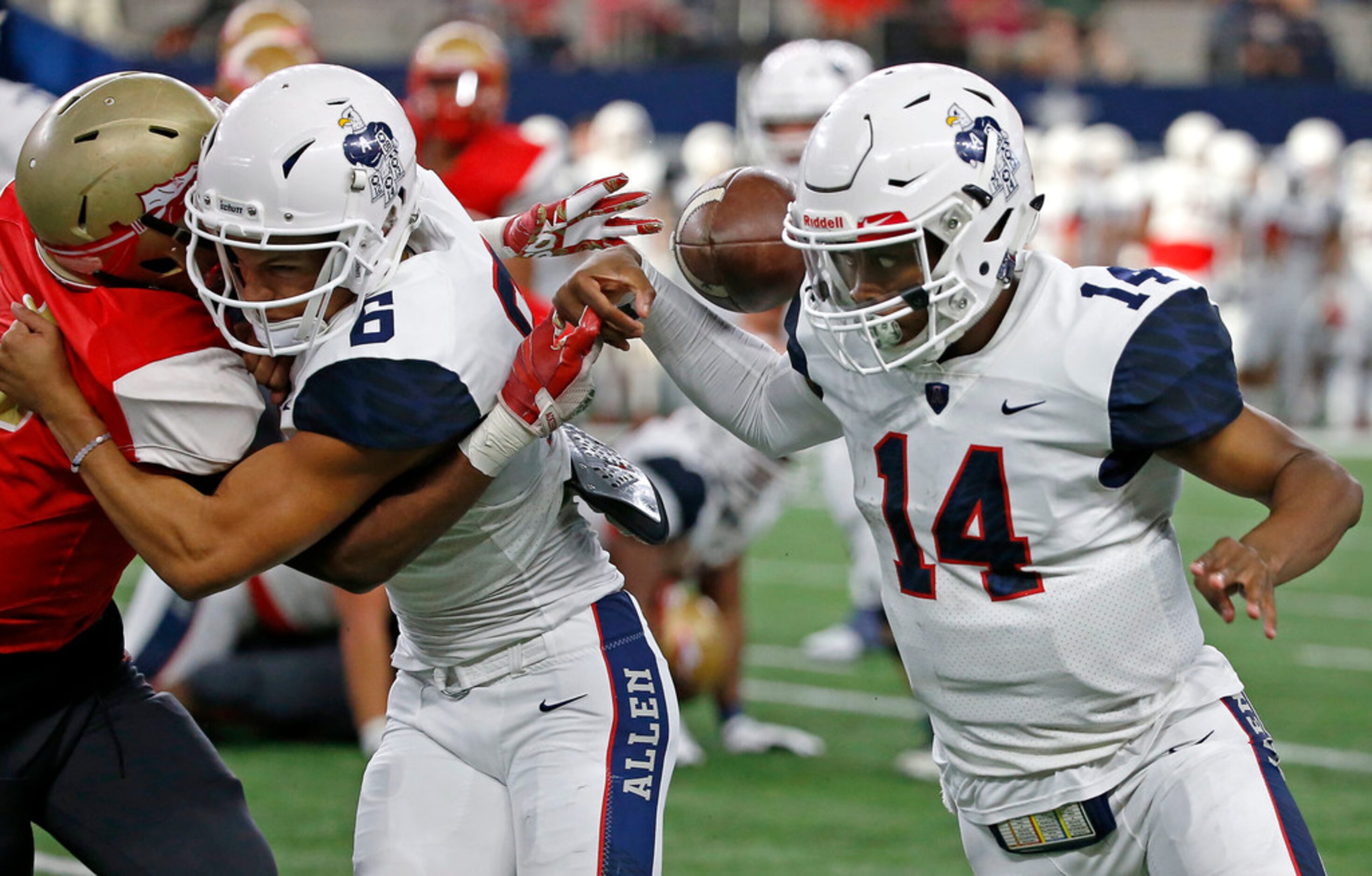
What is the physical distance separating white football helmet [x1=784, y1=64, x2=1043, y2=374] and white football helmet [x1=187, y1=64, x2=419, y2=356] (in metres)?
0.62

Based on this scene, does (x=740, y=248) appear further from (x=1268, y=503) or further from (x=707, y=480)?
(x=707, y=480)

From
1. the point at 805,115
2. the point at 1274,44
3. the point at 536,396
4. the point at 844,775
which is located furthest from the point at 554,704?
the point at 1274,44

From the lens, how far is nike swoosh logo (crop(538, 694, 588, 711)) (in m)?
2.76

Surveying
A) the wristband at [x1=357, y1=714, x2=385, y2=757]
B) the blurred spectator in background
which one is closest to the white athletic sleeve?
the wristband at [x1=357, y1=714, x2=385, y2=757]

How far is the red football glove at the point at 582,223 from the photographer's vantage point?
9.55 feet

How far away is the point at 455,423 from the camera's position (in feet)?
8.54

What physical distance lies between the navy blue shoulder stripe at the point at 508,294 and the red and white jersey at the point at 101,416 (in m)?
0.40

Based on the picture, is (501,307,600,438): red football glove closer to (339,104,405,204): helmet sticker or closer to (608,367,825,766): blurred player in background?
(339,104,405,204): helmet sticker

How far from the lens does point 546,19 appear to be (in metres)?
18.0

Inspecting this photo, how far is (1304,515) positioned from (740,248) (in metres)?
1.04

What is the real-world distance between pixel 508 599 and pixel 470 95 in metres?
3.39

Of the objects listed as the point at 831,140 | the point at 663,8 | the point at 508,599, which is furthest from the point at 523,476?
the point at 663,8

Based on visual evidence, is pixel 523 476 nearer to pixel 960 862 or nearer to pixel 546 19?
pixel 960 862

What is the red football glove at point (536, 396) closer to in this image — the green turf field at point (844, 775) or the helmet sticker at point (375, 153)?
the helmet sticker at point (375, 153)
